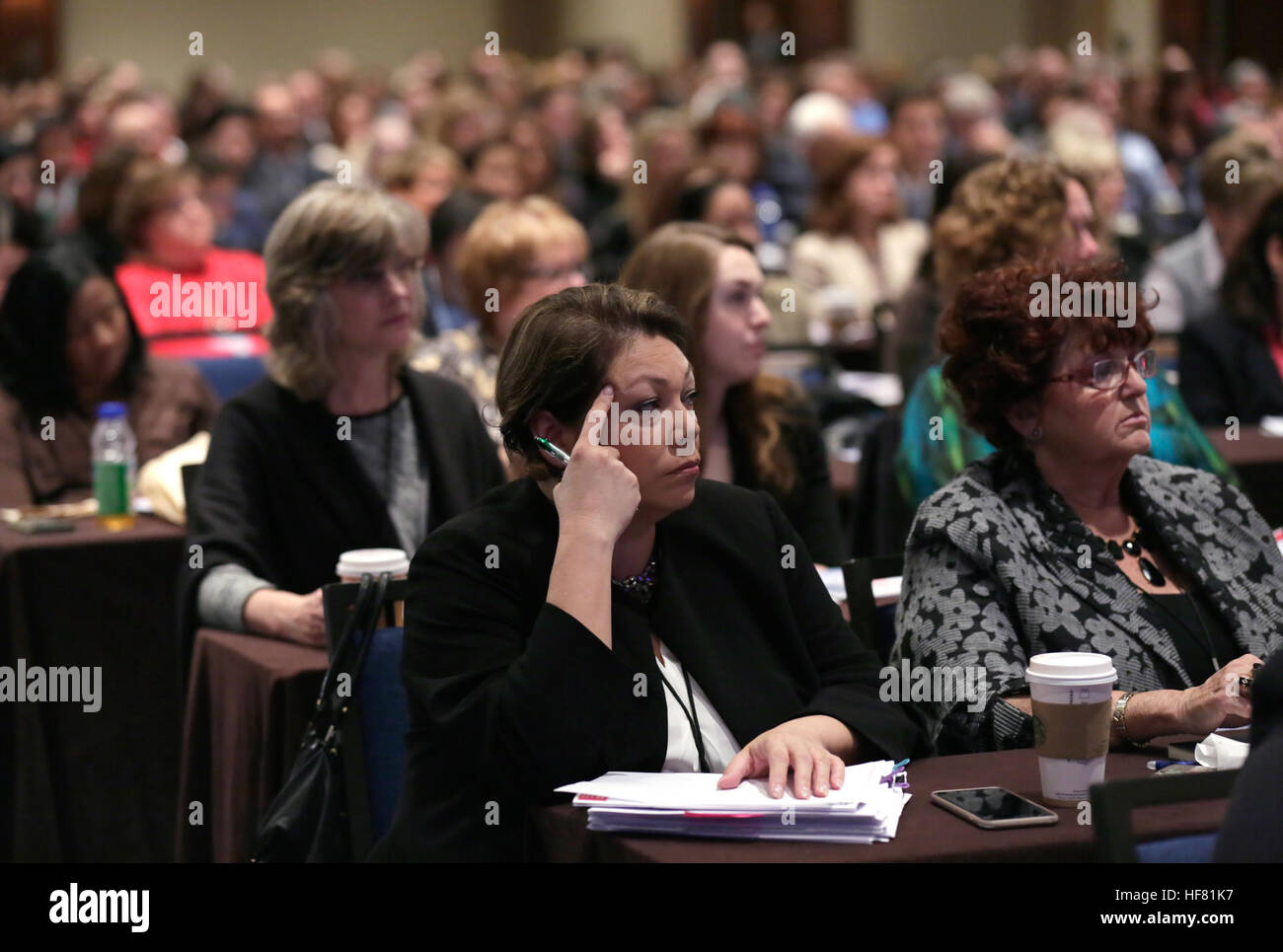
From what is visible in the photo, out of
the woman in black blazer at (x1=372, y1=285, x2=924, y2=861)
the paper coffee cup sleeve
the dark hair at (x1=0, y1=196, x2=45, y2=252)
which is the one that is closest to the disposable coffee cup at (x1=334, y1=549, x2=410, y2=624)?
the woman in black blazer at (x1=372, y1=285, x2=924, y2=861)

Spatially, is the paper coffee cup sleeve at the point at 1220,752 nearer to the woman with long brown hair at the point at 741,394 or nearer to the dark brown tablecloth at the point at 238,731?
→ the dark brown tablecloth at the point at 238,731

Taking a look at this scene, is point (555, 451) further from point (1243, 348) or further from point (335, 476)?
point (1243, 348)

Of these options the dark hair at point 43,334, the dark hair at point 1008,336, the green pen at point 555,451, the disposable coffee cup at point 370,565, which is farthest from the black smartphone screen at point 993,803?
the dark hair at point 43,334

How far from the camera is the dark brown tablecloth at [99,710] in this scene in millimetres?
3695

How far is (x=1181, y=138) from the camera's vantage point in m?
12.7

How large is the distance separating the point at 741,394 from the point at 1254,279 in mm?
1999

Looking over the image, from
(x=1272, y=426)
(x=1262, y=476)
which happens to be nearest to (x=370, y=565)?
(x=1262, y=476)

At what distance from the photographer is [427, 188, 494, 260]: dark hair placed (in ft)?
21.5

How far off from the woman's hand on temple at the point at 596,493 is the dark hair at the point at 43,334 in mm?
2743

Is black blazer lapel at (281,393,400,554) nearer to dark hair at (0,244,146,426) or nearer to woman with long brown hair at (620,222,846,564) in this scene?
woman with long brown hair at (620,222,846,564)

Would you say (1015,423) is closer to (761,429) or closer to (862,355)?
(761,429)

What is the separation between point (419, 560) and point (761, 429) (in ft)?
5.37
